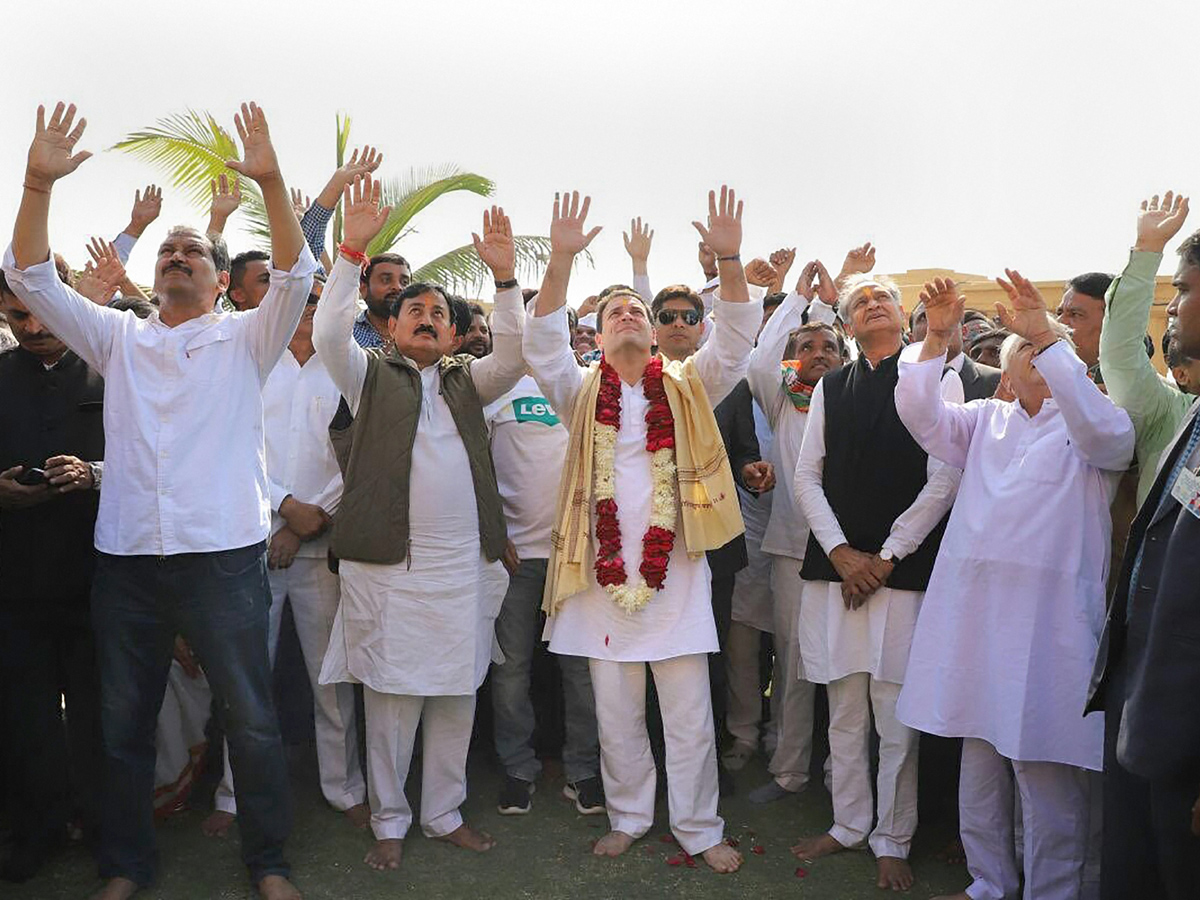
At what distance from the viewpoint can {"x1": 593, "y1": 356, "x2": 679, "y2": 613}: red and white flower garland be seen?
447 cm

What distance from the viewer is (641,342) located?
15.5 ft

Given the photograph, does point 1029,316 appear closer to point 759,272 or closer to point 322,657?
point 759,272

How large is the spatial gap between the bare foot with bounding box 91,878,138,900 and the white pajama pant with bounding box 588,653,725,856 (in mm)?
1873

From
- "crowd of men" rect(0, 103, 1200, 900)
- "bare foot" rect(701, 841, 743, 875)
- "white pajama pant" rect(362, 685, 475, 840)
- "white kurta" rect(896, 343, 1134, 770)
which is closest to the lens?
"white kurta" rect(896, 343, 1134, 770)

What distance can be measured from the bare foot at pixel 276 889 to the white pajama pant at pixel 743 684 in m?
2.38

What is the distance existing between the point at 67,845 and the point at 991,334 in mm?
5022

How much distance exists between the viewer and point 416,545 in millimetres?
4445

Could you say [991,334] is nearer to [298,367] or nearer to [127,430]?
[298,367]

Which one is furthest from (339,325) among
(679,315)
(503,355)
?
(679,315)

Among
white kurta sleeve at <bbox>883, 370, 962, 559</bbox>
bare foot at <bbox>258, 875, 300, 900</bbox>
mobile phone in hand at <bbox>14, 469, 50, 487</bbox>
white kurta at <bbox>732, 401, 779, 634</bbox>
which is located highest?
mobile phone in hand at <bbox>14, 469, 50, 487</bbox>

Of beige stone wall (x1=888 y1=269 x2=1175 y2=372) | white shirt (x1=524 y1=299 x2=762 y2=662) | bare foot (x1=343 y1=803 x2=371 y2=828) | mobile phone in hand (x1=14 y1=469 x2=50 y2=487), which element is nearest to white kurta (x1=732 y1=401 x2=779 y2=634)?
white shirt (x1=524 y1=299 x2=762 y2=662)

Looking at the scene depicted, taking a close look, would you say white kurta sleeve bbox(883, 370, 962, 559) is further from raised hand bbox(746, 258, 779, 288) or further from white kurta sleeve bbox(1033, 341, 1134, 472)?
raised hand bbox(746, 258, 779, 288)

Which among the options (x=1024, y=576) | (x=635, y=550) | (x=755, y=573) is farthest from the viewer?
(x=755, y=573)

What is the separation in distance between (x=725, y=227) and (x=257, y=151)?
6.10 feet
